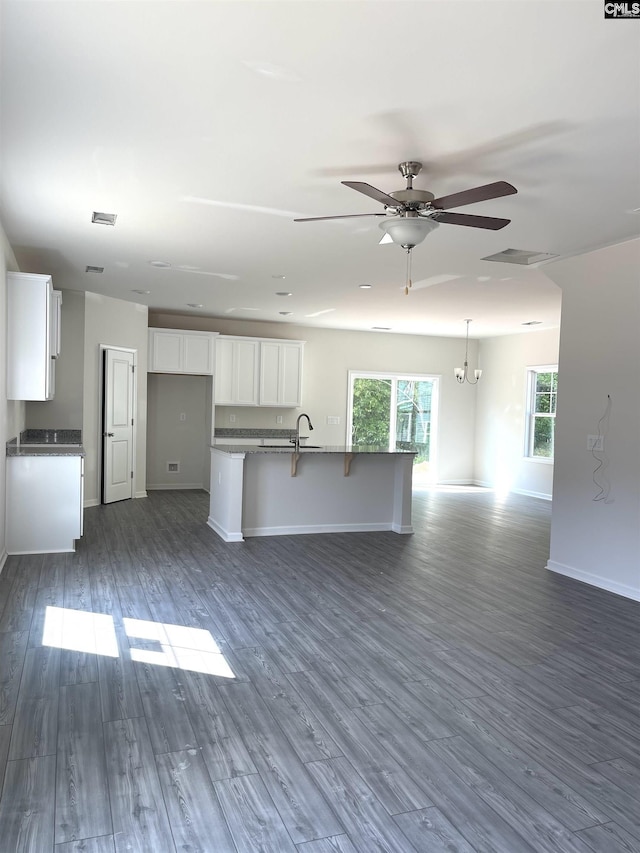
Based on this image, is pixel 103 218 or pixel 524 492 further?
pixel 524 492

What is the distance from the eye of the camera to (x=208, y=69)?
244cm

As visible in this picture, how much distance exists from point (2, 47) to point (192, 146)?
984 mm

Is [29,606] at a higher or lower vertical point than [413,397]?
lower

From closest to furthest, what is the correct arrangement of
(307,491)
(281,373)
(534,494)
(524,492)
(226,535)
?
(226,535), (307,491), (281,373), (534,494), (524,492)

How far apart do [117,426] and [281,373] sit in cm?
274

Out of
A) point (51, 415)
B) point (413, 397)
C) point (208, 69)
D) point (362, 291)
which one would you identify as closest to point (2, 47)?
point (208, 69)

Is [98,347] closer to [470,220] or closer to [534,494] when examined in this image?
[470,220]

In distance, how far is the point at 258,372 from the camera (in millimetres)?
9398

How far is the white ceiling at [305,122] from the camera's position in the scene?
2146mm

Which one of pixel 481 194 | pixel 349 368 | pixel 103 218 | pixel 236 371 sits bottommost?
pixel 236 371

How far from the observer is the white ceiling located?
2.15m

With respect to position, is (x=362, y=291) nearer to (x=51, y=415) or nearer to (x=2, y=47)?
(x=51, y=415)

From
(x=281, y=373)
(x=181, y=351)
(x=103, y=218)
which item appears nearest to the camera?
(x=103, y=218)

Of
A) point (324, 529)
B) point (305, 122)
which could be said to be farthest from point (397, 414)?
point (305, 122)
